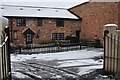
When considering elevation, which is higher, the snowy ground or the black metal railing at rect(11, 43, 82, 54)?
the black metal railing at rect(11, 43, 82, 54)

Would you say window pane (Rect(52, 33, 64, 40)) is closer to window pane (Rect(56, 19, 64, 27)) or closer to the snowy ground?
window pane (Rect(56, 19, 64, 27))

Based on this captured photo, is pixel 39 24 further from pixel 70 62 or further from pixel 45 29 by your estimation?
pixel 70 62

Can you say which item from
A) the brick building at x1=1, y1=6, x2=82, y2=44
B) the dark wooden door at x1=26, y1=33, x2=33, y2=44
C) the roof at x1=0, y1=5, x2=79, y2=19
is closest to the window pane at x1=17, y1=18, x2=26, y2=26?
the brick building at x1=1, y1=6, x2=82, y2=44

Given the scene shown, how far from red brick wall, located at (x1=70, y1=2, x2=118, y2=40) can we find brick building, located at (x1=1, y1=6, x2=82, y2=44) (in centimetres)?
104

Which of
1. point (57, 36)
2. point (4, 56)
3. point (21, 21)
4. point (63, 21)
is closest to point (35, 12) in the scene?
point (21, 21)

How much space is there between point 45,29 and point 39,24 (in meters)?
1.16

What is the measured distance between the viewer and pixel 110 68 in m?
12.8

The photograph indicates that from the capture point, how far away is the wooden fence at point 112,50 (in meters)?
12.5

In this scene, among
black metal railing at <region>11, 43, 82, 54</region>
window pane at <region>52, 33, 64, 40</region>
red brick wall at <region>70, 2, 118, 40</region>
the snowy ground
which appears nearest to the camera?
the snowy ground

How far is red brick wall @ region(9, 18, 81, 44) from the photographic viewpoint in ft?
115

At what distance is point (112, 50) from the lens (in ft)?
41.6

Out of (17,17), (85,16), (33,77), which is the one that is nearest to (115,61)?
(33,77)

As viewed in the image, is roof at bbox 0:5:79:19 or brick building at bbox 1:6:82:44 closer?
brick building at bbox 1:6:82:44

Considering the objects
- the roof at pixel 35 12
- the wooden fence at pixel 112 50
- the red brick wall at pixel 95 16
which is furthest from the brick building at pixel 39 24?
the wooden fence at pixel 112 50
